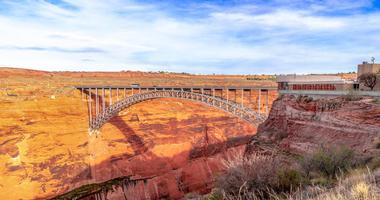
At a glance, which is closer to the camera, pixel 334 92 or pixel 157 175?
pixel 334 92

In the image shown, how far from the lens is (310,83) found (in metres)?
12.9

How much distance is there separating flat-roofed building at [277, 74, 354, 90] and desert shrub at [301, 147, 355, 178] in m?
4.53

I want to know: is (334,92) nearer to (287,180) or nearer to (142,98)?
(287,180)

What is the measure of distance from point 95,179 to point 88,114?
708 centimetres

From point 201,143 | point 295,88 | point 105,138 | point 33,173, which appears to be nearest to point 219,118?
point 201,143

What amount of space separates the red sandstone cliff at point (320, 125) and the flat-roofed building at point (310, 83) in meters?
0.91

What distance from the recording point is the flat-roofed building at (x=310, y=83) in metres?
11.5

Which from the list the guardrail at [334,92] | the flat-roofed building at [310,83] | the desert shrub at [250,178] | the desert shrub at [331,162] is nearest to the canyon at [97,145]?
the flat-roofed building at [310,83]

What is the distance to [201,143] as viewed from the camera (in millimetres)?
36719

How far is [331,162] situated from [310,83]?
248 inches

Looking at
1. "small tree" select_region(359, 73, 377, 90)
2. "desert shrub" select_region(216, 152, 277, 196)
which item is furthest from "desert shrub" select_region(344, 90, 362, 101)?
"desert shrub" select_region(216, 152, 277, 196)

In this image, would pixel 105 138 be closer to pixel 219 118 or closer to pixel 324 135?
pixel 219 118

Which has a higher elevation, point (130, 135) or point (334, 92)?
point (334, 92)

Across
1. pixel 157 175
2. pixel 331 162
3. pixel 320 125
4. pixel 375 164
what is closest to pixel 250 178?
pixel 331 162
